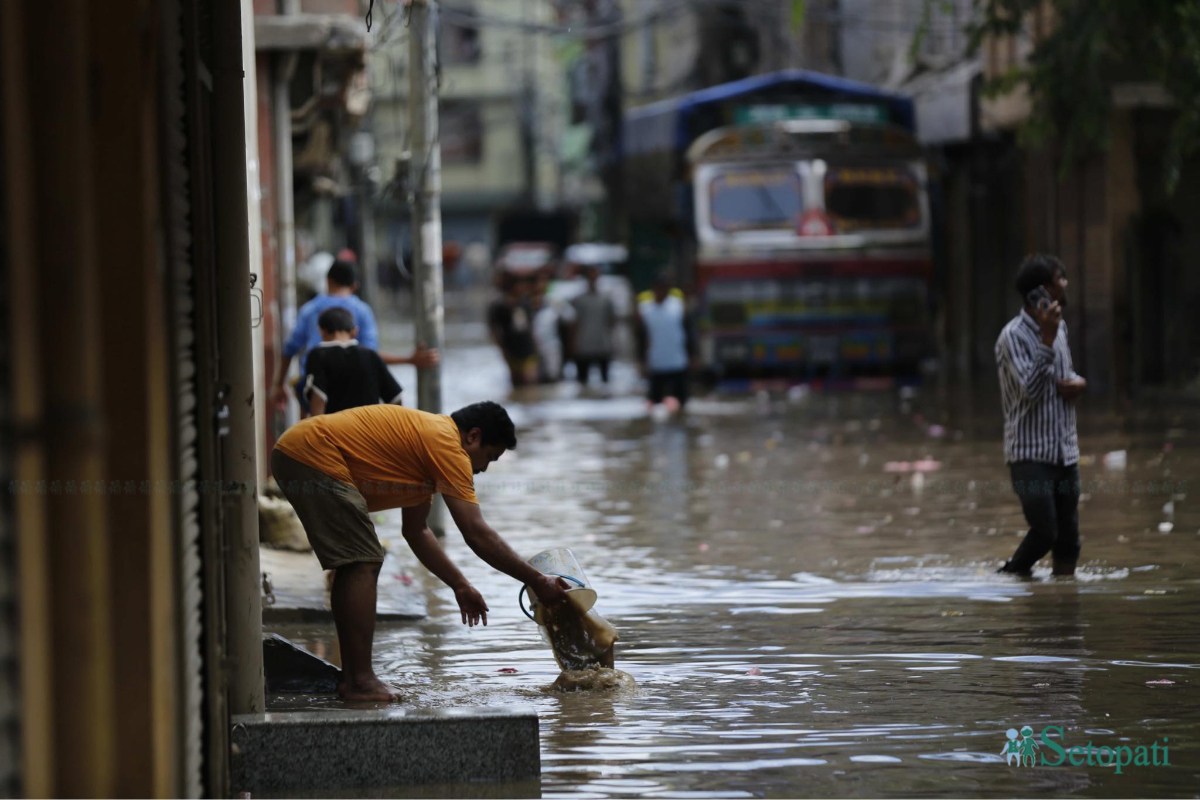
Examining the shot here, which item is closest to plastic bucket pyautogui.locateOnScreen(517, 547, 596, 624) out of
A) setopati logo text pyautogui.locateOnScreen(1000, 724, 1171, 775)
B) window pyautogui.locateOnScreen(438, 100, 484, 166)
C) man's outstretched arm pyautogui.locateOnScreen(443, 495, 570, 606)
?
man's outstretched arm pyautogui.locateOnScreen(443, 495, 570, 606)

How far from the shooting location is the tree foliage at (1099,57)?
2048 cm

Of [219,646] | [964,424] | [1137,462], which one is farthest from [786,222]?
[219,646]

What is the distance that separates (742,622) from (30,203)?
6.49 metres

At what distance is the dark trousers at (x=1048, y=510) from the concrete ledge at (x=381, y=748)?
4747mm

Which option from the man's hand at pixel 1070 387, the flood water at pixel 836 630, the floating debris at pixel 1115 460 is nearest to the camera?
the flood water at pixel 836 630

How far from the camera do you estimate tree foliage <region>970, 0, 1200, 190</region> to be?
2048cm

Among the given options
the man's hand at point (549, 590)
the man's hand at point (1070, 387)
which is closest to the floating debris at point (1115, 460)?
the man's hand at point (1070, 387)

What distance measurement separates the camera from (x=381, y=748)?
7.15 metres

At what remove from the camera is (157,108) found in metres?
5.64

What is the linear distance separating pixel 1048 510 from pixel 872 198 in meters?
18.8

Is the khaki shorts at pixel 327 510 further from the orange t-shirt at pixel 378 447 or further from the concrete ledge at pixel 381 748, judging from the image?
the concrete ledge at pixel 381 748

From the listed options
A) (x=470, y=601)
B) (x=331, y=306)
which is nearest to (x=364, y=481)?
(x=470, y=601)

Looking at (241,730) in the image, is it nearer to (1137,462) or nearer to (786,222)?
(1137,462)

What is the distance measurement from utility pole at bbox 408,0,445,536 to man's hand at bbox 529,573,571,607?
19.7 ft
